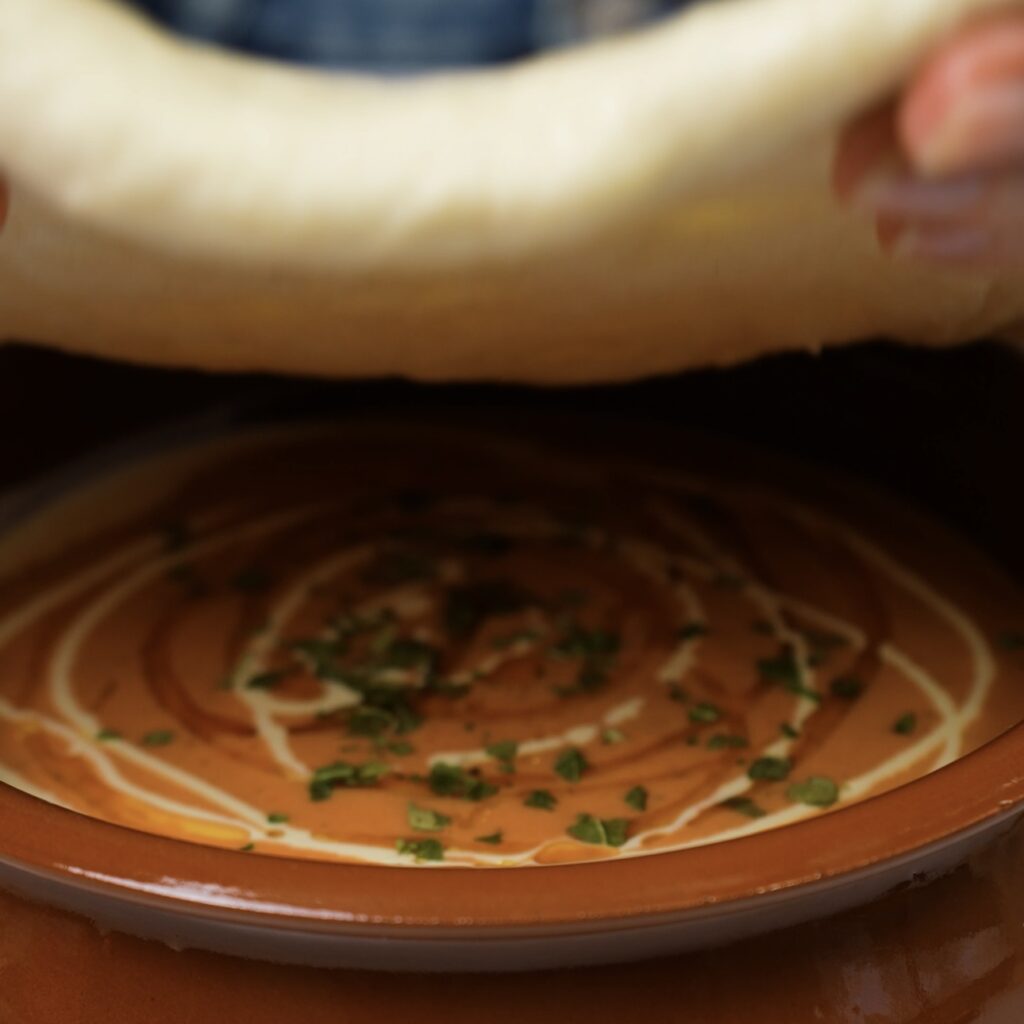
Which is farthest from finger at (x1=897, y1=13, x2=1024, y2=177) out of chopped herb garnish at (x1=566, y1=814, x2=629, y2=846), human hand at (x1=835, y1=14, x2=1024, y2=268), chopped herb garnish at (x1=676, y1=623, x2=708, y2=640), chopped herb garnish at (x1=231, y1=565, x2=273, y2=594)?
chopped herb garnish at (x1=231, y1=565, x2=273, y2=594)

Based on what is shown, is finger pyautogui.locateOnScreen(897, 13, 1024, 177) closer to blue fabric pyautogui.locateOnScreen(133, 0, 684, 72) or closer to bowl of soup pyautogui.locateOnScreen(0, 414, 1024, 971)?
blue fabric pyautogui.locateOnScreen(133, 0, 684, 72)

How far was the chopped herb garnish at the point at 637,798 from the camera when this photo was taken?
0.67m

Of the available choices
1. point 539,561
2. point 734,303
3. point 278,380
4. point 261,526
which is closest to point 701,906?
point 734,303

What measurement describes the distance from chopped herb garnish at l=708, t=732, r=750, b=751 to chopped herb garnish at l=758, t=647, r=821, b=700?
6 cm

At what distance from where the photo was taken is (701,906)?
0.45 metres

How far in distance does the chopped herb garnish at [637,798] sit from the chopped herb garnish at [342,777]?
14 centimetres

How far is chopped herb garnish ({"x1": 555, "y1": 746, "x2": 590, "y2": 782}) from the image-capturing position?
69 centimetres

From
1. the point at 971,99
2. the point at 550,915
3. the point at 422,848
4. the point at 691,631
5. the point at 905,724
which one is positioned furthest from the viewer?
the point at 691,631

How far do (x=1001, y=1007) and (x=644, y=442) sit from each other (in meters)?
0.65

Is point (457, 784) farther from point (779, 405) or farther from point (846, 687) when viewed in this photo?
point (779, 405)

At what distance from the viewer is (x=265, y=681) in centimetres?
78

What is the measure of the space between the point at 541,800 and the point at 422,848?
0.25 ft

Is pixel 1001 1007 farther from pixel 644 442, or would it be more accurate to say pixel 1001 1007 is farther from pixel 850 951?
pixel 644 442

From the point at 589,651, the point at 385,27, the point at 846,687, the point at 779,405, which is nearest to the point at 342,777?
the point at 589,651
